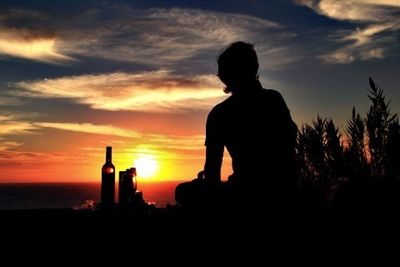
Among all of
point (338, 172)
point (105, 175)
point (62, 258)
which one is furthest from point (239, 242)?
point (338, 172)

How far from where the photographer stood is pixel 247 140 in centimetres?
244

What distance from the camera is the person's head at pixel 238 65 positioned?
254cm

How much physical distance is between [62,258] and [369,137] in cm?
825

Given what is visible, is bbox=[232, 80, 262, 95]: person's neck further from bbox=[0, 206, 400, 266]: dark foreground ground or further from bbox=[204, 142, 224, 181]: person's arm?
bbox=[0, 206, 400, 266]: dark foreground ground

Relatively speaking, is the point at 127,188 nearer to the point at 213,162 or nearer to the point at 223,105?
the point at 213,162

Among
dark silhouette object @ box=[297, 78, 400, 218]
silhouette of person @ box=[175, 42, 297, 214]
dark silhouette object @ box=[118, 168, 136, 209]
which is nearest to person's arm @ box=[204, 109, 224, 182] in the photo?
silhouette of person @ box=[175, 42, 297, 214]

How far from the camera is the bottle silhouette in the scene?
360 centimetres

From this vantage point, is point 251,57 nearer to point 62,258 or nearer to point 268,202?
point 268,202

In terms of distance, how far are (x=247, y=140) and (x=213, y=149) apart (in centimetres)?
24

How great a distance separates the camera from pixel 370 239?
2.41 metres

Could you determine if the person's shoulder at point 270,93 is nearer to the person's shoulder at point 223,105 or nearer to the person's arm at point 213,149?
the person's shoulder at point 223,105

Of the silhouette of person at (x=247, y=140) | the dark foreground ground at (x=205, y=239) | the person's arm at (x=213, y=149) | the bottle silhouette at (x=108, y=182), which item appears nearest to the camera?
the dark foreground ground at (x=205, y=239)

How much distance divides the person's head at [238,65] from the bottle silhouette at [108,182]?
161 cm

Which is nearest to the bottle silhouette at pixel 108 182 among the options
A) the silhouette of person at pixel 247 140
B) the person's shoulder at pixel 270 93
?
the silhouette of person at pixel 247 140
